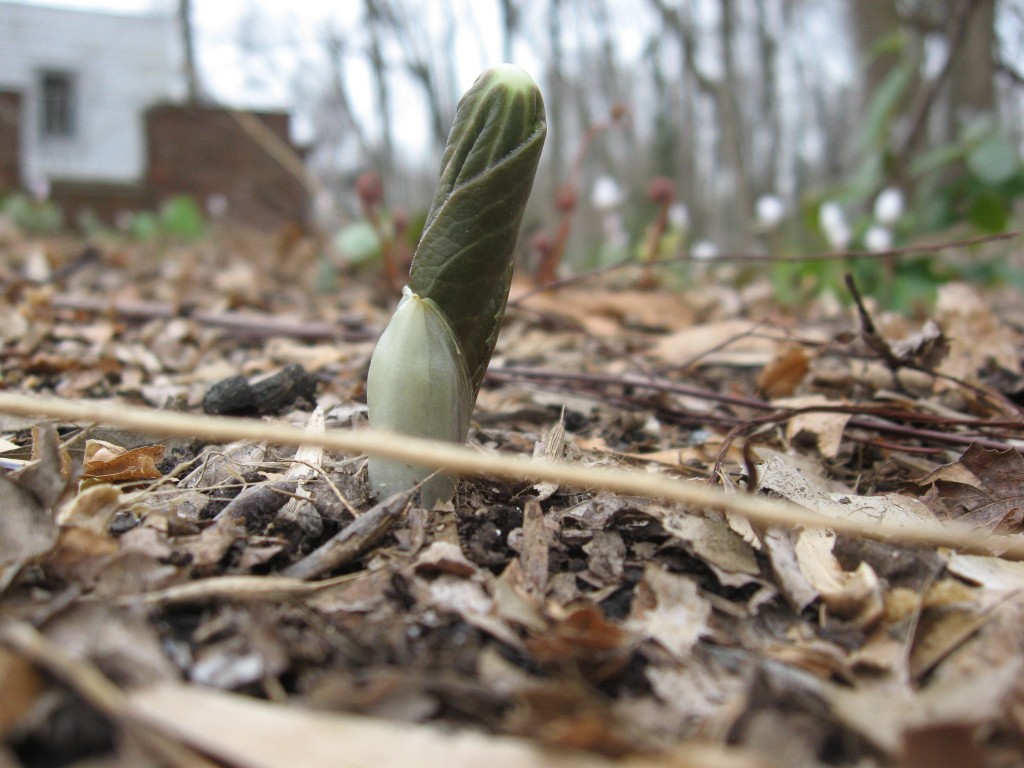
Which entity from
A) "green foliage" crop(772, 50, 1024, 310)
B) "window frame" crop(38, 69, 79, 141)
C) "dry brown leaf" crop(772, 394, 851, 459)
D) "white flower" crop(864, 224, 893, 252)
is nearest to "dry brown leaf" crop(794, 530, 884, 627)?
"dry brown leaf" crop(772, 394, 851, 459)

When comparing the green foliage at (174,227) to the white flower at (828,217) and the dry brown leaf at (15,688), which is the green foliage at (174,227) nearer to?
the white flower at (828,217)

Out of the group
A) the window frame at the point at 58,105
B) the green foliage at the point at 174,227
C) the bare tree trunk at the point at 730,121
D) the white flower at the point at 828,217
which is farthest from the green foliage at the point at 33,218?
the window frame at the point at 58,105

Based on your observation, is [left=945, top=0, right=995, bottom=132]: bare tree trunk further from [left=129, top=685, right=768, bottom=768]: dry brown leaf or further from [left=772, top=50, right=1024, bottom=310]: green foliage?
Result: [left=129, top=685, right=768, bottom=768]: dry brown leaf

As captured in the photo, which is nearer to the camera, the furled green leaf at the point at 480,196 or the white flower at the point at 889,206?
the furled green leaf at the point at 480,196

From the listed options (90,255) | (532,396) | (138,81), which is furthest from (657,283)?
(138,81)

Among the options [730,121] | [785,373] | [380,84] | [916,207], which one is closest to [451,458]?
[785,373]

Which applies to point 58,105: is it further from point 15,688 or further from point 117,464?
point 15,688
